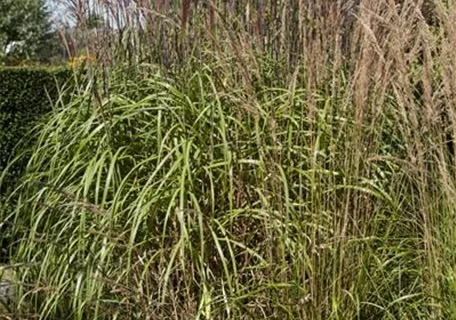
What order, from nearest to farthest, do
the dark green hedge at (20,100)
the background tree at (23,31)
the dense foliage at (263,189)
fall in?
the dense foliage at (263,189)
the dark green hedge at (20,100)
the background tree at (23,31)

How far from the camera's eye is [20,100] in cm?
547

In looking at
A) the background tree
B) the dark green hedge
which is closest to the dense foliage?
the dark green hedge

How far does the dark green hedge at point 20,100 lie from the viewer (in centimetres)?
530

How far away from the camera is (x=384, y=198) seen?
2584mm

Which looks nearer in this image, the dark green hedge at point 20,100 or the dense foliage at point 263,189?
the dense foliage at point 263,189

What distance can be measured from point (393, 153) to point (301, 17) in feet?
1.95

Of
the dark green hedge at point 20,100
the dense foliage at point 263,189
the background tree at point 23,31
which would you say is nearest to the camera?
the dense foliage at point 263,189

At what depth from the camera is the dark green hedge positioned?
5.30m

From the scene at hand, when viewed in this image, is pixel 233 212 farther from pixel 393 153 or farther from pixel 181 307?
pixel 393 153

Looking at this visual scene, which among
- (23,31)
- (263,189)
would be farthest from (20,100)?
(23,31)

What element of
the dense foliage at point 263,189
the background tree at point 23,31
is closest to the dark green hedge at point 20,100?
the dense foliage at point 263,189

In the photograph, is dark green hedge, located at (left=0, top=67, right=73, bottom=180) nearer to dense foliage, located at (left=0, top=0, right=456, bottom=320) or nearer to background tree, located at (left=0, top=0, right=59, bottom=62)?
dense foliage, located at (left=0, top=0, right=456, bottom=320)

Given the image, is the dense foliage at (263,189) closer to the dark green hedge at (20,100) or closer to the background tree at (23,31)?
the dark green hedge at (20,100)

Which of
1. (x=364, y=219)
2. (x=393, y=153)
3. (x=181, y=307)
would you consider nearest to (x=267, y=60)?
(x=393, y=153)
